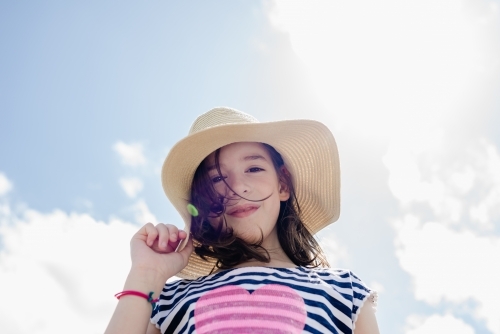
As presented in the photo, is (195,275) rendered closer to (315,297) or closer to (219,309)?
(219,309)

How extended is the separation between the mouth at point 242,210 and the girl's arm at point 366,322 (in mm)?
949

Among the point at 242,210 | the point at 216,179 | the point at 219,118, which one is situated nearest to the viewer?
the point at 242,210

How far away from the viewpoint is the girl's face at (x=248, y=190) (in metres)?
3.42

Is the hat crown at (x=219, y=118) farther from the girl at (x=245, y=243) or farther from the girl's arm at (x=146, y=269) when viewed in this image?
the girl's arm at (x=146, y=269)

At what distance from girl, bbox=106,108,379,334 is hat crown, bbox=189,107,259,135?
0.01m

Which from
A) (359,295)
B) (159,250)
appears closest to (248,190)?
(159,250)

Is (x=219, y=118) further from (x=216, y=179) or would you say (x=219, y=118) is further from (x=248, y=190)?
(x=248, y=190)

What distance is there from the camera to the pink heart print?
9.14ft

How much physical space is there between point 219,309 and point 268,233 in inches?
32.5

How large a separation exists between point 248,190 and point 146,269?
2.81ft

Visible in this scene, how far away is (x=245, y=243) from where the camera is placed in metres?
3.47

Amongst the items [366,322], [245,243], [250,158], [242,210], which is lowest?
[366,322]

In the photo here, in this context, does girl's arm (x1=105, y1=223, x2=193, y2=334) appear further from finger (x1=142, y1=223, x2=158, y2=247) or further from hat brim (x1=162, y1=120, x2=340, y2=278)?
hat brim (x1=162, y1=120, x2=340, y2=278)

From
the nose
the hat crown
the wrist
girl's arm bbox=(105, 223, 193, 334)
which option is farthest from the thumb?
the hat crown
